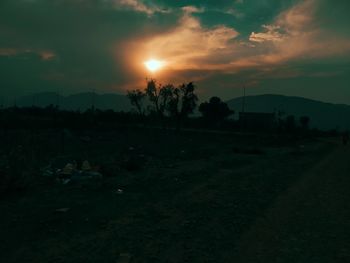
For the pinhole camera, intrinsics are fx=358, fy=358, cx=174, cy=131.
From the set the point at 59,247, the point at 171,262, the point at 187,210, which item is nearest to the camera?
the point at 171,262

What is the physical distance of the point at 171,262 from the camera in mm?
5246

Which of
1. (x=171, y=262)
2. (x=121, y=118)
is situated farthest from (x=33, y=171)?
(x=121, y=118)

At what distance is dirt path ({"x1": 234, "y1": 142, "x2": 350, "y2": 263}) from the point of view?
5.62 m

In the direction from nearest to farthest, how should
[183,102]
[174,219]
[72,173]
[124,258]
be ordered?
[124,258] < [174,219] < [72,173] < [183,102]

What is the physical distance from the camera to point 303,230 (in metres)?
6.94

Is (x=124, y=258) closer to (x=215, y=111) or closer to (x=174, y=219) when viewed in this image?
(x=174, y=219)

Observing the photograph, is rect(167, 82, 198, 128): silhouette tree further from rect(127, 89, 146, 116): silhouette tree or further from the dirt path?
the dirt path

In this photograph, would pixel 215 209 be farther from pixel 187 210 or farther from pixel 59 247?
pixel 59 247

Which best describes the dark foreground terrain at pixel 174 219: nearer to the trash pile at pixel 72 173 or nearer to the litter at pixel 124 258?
the litter at pixel 124 258

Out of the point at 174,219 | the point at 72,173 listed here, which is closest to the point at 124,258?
the point at 174,219

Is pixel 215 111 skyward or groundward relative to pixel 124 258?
skyward

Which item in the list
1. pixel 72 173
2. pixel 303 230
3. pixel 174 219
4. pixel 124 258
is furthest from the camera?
pixel 72 173

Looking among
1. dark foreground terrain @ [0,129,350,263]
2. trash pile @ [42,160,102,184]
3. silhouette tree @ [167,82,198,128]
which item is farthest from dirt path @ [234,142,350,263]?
silhouette tree @ [167,82,198,128]

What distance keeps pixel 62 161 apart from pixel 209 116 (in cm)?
5909
